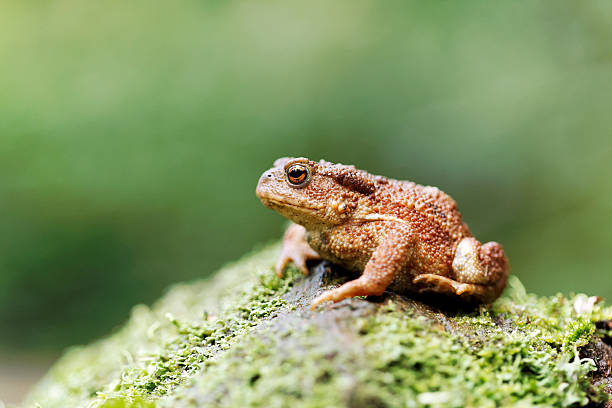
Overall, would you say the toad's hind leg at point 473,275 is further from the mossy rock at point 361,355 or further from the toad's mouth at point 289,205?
the toad's mouth at point 289,205

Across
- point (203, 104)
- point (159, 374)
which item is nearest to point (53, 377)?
point (159, 374)

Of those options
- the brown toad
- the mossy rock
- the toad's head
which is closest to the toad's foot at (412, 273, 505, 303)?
the brown toad

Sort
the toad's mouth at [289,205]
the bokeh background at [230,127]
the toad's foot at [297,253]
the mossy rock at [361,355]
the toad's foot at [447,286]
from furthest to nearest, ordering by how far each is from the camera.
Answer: the bokeh background at [230,127]
the toad's foot at [297,253]
the toad's mouth at [289,205]
the toad's foot at [447,286]
the mossy rock at [361,355]

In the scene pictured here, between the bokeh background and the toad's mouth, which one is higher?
the bokeh background

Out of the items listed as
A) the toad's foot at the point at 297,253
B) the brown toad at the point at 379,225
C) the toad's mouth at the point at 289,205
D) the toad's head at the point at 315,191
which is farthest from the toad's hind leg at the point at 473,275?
the toad's foot at the point at 297,253

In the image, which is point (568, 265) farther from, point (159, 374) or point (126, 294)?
point (126, 294)

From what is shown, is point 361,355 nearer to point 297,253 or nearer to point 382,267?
point 382,267

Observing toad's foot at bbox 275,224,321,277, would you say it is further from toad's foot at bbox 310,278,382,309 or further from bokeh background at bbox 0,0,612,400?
bokeh background at bbox 0,0,612,400
